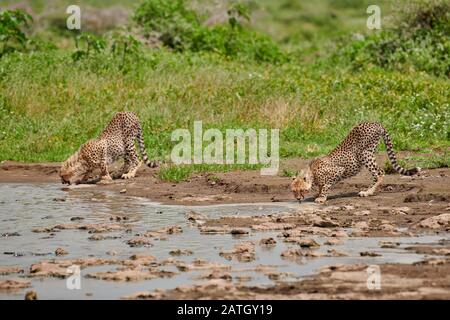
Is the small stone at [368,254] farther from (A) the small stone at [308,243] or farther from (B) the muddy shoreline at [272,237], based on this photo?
(A) the small stone at [308,243]

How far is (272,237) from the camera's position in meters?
10.7

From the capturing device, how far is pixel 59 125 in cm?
1862

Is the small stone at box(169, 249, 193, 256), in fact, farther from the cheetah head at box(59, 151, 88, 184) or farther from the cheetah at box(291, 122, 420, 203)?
the cheetah head at box(59, 151, 88, 184)

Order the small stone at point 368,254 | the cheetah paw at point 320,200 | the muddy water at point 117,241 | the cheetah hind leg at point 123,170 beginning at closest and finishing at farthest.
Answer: the muddy water at point 117,241, the small stone at point 368,254, the cheetah paw at point 320,200, the cheetah hind leg at point 123,170

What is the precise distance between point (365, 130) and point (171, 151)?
4.20 meters

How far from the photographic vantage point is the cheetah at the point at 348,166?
44.3 ft

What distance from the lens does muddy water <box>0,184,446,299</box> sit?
8.70 meters

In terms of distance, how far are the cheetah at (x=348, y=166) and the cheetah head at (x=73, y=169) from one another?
3869 millimetres

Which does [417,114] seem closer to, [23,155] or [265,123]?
[265,123]

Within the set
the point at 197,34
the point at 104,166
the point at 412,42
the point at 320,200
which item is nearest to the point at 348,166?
the point at 320,200

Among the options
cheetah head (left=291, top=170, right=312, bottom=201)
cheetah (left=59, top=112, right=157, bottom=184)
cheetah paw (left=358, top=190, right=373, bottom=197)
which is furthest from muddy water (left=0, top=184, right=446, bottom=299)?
cheetah paw (left=358, top=190, right=373, bottom=197)

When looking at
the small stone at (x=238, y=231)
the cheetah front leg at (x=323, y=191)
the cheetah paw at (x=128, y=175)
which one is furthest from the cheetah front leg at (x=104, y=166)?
the small stone at (x=238, y=231)

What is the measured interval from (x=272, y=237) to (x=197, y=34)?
16.1 meters

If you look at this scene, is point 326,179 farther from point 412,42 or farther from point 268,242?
point 412,42
